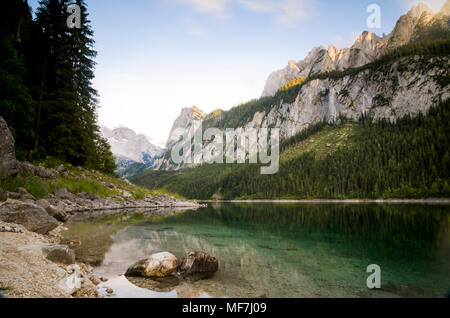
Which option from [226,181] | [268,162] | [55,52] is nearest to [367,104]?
[268,162]

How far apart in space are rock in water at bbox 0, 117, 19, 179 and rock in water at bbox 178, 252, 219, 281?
17293 mm

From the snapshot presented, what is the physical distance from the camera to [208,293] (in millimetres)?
8094

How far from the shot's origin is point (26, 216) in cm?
1349

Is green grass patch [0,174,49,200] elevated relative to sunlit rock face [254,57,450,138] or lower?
lower

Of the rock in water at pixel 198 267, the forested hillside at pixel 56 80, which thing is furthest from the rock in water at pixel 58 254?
the forested hillside at pixel 56 80

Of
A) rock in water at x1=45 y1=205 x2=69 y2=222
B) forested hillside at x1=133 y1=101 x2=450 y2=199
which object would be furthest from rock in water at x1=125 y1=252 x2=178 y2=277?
forested hillside at x1=133 y1=101 x2=450 y2=199

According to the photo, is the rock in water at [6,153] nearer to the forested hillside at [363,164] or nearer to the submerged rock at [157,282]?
the submerged rock at [157,282]

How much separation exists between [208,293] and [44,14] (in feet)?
150

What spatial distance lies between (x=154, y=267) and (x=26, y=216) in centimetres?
915

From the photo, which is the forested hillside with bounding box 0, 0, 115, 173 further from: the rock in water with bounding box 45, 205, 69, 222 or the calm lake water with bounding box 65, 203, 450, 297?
the calm lake water with bounding box 65, 203, 450, 297

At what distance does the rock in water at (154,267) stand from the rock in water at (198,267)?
478mm

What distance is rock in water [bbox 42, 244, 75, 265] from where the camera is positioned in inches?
355

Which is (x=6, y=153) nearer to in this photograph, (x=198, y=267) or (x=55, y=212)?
(x=55, y=212)
